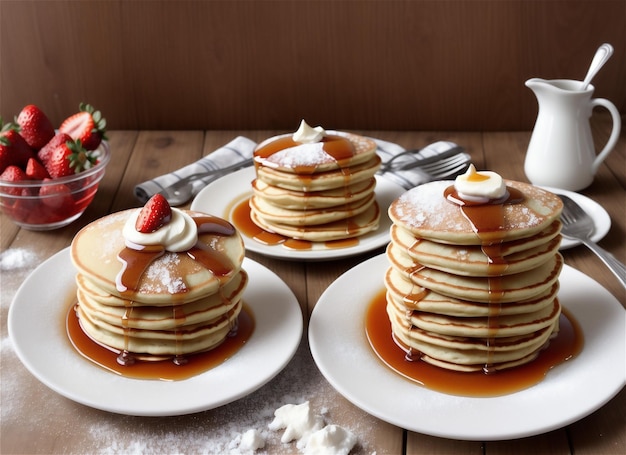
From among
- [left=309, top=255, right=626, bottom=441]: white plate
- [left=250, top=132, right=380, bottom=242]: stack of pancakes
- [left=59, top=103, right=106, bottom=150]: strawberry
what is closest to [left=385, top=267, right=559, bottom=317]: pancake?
[left=309, top=255, right=626, bottom=441]: white plate

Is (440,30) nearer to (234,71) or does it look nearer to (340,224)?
(234,71)

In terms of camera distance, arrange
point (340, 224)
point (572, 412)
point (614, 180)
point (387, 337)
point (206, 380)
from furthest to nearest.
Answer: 1. point (614, 180)
2. point (340, 224)
3. point (387, 337)
4. point (206, 380)
5. point (572, 412)

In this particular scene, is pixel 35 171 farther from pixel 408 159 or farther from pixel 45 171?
pixel 408 159

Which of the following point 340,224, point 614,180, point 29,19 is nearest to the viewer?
point 340,224

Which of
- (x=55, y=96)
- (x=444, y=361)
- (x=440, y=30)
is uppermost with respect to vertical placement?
(x=440, y=30)

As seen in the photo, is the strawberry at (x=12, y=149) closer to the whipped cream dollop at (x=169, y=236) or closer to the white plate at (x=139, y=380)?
the white plate at (x=139, y=380)

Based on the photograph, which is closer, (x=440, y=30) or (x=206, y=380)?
(x=206, y=380)

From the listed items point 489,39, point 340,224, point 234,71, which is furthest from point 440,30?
point 340,224
